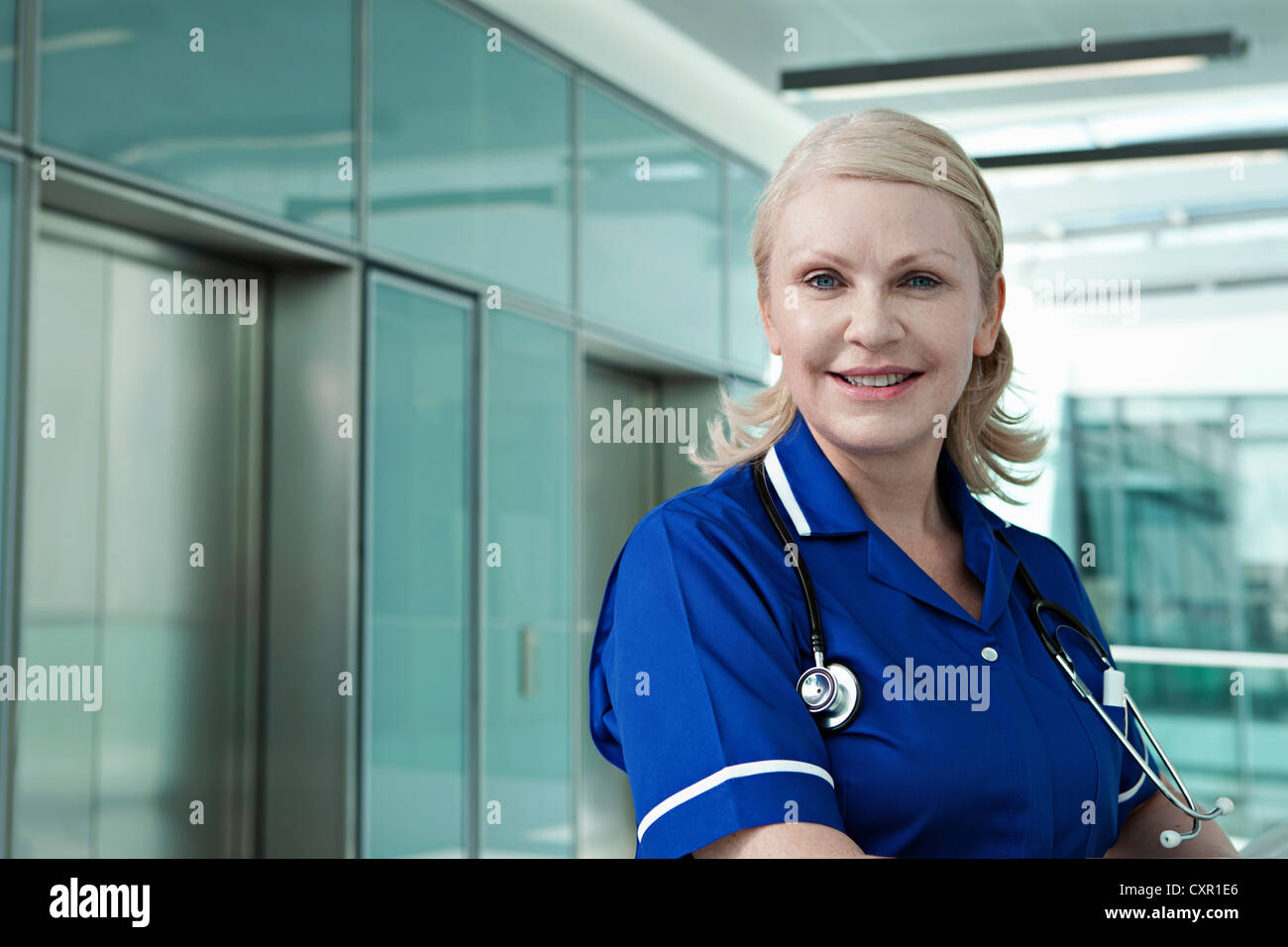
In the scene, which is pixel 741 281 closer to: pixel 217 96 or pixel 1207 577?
pixel 217 96

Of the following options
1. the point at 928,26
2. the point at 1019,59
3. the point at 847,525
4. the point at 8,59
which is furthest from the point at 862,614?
the point at 928,26

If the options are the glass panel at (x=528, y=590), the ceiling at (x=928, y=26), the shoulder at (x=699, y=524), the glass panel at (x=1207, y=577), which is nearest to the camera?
the shoulder at (x=699, y=524)

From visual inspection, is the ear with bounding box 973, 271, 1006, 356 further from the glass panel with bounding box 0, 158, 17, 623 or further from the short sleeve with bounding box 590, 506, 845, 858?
the glass panel with bounding box 0, 158, 17, 623

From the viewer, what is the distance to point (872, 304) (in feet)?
3.05

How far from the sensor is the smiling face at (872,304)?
92 cm

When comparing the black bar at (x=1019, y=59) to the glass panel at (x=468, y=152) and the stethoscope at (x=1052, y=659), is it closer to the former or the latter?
the glass panel at (x=468, y=152)

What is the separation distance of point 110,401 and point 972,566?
95.7 inches

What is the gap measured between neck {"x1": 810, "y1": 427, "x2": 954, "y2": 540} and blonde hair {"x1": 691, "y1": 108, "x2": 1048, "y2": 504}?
3.5 inches

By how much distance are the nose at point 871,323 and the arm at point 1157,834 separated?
509 mm

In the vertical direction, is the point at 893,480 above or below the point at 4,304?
below

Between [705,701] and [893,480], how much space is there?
354 millimetres

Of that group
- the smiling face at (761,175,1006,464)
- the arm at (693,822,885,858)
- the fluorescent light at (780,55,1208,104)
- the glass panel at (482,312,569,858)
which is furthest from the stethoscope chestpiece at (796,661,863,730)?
the fluorescent light at (780,55,1208,104)

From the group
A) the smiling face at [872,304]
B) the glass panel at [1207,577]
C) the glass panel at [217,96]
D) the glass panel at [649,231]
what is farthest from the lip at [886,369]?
the glass panel at [1207,577]
